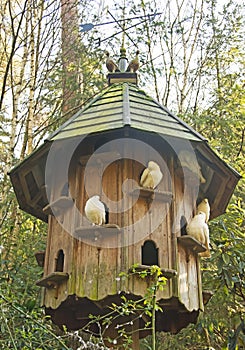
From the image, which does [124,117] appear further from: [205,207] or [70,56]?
[70,56]

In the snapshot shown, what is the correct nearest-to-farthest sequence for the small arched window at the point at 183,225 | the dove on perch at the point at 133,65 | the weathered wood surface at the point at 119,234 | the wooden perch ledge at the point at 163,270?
the wooden perch ledge at the point at 163,270, the weathered wood surface at the point at 119,234, the small arched window at the point at 183,225, the dove on perch at the point at 133,65

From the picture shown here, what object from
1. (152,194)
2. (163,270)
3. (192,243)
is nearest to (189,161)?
(152,194)

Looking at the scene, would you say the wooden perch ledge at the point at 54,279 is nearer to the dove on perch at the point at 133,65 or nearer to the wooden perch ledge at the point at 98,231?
the wooden perch ledge at the point at 98,231

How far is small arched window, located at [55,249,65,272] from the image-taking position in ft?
11.6

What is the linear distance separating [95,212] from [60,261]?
1.90 feet

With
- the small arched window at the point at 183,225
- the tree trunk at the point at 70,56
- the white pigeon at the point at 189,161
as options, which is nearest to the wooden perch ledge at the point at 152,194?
the small arched window at the point at 183,225

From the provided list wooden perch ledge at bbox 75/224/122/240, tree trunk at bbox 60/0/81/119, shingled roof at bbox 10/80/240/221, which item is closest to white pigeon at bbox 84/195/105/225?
wooden perch ledge at bbox 75/224/122/240

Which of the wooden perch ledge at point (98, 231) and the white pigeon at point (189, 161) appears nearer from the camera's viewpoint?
the wooden perch ledge at point (98, 231)

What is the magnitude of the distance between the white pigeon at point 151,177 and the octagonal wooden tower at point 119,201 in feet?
0.16

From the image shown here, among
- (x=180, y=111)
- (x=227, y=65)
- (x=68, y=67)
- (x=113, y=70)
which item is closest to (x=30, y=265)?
(x=113, y=70)

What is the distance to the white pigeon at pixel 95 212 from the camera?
3.23 m

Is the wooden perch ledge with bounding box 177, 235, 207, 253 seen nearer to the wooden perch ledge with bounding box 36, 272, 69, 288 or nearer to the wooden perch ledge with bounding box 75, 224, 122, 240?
the wooden perch ledge with bounding box 75, 224, 122, 240

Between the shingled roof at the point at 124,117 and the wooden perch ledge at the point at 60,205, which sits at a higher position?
the shingled roof at the point at 124,117

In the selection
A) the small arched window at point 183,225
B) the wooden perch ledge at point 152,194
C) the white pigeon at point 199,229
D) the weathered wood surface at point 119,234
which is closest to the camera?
the weathered wood surface at point 119,234
